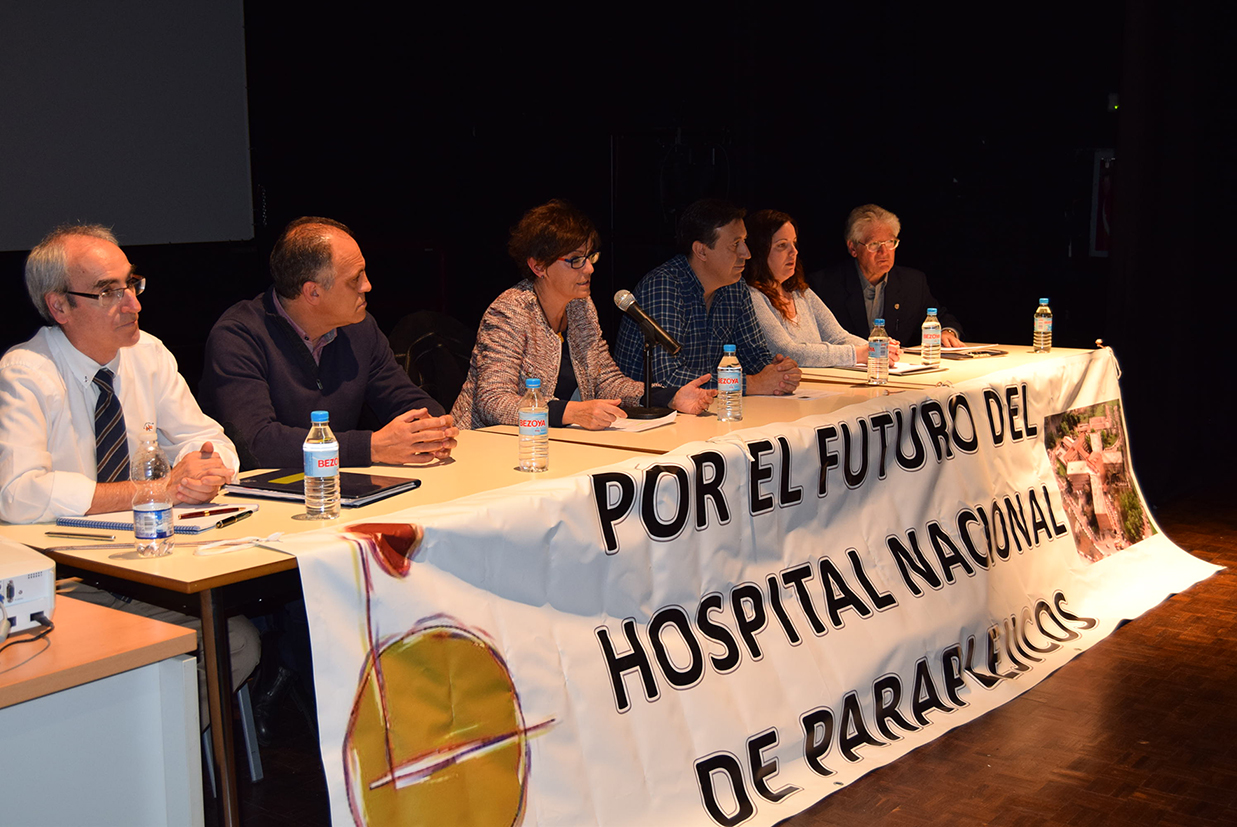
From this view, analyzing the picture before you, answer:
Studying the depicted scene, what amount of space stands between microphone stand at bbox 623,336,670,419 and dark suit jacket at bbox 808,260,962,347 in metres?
1.81

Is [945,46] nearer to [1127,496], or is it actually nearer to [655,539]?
[1127,496]

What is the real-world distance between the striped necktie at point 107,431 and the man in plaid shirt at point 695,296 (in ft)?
5.80

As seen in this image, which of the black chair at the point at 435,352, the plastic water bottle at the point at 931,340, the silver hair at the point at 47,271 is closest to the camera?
the silver hair at the point at 47,271

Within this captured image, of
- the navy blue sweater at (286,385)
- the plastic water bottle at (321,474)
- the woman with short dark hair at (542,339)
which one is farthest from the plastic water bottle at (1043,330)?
the plastic water bottle at (321,474)

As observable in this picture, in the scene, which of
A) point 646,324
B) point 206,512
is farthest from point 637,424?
point 206,512

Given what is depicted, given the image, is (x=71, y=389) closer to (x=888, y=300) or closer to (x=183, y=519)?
(x=183, y=519)

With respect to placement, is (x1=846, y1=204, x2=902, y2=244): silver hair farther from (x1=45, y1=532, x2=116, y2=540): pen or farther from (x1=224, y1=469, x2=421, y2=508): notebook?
(x1=45, y1=532, x2=116, y2=540): pen

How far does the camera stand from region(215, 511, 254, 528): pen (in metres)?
2.05

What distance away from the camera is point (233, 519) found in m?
2.09

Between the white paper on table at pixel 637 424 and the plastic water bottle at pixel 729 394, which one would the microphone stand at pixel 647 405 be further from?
the plastic water bottle at pixel 729 394

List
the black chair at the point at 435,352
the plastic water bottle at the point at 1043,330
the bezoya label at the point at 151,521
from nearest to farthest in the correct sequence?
the bezoya label at the point at 151,521, the black chair at the point at 435,352, the plastic water bottle at the point at 1043,330

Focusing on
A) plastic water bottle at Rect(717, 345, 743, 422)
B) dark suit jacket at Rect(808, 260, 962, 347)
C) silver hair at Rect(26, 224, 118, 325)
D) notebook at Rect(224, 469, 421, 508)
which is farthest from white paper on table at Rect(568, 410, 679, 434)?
dark suit jacket at Rect(808, 260, 962, 347)

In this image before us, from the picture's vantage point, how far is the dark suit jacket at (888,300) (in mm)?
4781

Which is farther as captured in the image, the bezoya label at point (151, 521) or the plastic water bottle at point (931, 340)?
the plastic water bottle at point (931, 340)
